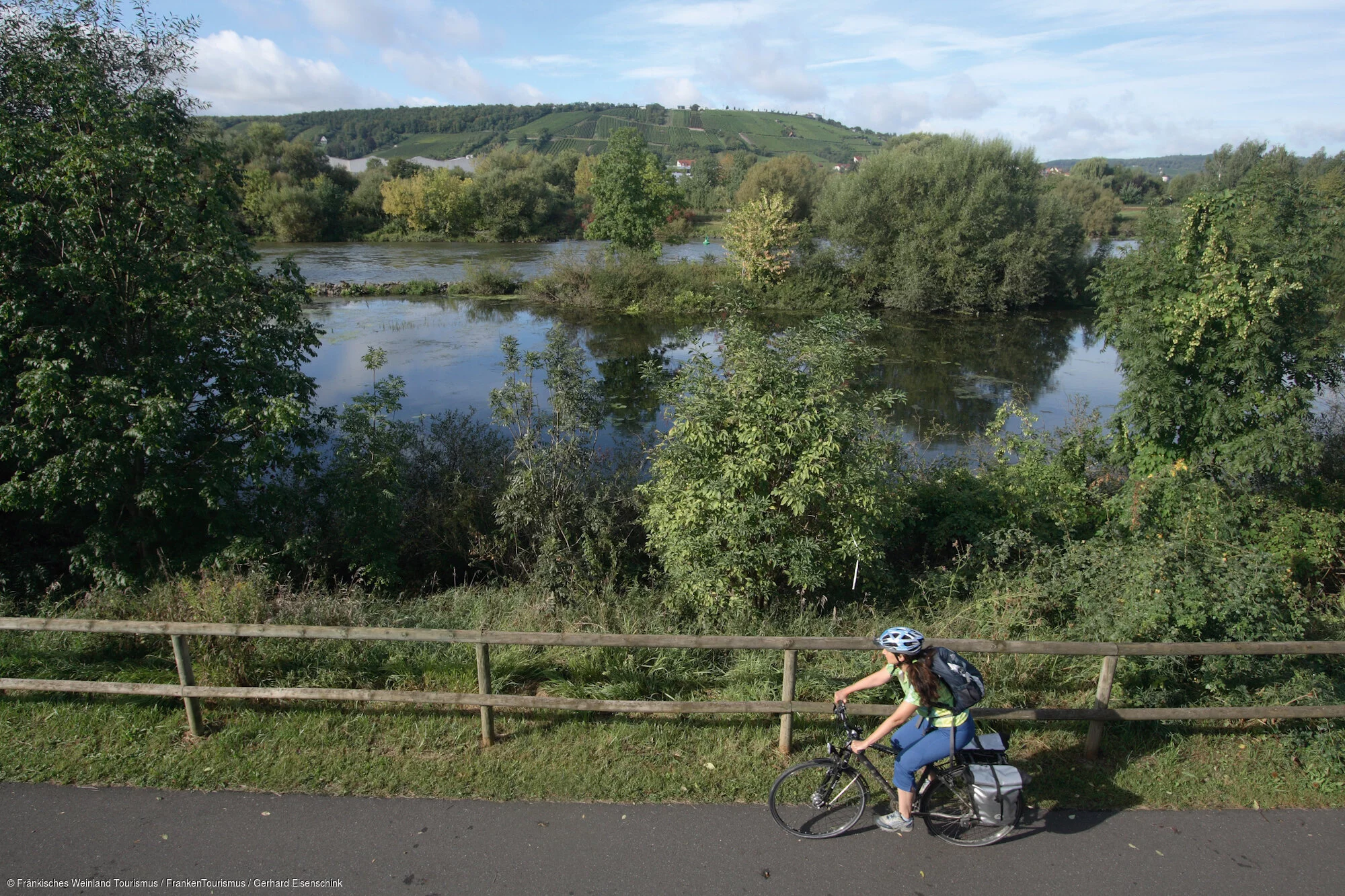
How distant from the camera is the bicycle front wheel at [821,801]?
193 inches

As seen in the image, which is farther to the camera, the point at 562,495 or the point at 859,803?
the point at 562,495

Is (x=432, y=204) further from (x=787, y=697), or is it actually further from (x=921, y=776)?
(x=921, y=776)

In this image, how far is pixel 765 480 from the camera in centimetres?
786

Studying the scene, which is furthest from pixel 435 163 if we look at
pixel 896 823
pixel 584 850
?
pixel 896 823

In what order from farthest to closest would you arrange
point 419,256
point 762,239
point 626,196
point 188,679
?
point 419,256 < point 626,196 < point 762,239 < point 188,679

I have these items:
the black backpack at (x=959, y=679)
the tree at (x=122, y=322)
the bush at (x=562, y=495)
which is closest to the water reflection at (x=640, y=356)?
the bush at (x=562, y=495)

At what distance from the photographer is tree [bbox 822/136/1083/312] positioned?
1588 inches

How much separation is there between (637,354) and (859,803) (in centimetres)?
2710

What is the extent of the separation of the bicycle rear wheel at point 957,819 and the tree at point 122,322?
722 cm

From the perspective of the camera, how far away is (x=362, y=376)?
82.6 feet

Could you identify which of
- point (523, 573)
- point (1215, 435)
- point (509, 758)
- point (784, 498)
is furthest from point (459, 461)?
point (1215, 435)

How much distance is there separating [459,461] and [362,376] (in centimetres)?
1369

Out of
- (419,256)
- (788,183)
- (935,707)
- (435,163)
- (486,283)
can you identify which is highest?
(435,163)

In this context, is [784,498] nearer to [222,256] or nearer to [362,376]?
[222,256]
